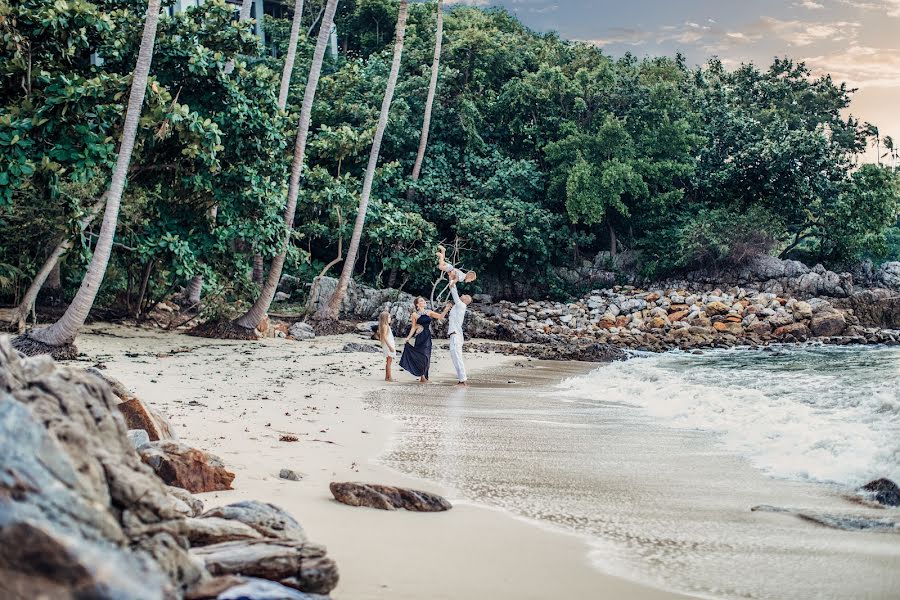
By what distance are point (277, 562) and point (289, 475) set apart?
2.51 m

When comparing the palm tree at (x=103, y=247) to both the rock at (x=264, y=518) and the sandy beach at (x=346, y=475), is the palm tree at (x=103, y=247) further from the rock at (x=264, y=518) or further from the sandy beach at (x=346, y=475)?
the rock at (x=264, y=518)

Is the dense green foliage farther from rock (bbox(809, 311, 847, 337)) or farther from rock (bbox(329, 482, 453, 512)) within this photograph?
rock (bbox(329, 482, 453, 512))

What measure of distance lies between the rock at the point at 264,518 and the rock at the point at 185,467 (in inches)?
41.6

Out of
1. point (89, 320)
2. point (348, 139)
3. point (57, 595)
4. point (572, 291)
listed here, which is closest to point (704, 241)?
point (572, 291)

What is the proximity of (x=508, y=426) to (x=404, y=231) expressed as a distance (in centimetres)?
1773

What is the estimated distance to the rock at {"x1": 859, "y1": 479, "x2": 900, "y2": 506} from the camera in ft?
18.5

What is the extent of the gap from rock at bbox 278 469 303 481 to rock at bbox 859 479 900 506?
3.97 meters

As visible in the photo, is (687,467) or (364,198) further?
(364,198)

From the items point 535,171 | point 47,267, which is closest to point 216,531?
point 47,267

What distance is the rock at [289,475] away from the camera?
561 cm

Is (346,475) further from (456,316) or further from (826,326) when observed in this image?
(826,326)

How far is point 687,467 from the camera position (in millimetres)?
6770

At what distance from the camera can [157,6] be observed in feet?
43.3

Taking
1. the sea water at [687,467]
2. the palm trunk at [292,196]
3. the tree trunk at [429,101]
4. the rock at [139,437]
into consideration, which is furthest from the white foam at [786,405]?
the tree trunk at [429,101]
